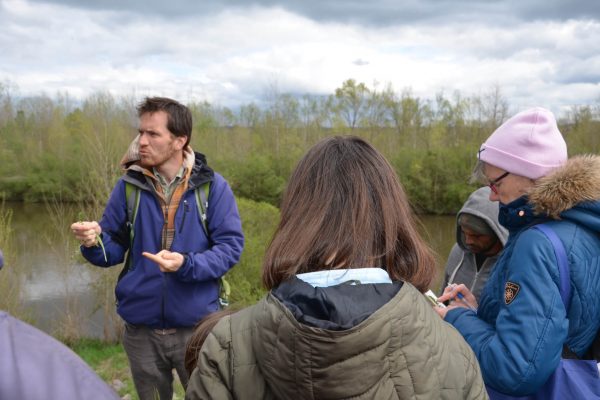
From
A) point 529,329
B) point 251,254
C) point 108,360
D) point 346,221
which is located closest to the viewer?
point 346,221

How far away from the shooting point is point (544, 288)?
5.01 feet

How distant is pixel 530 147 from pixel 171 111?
184 centimetres

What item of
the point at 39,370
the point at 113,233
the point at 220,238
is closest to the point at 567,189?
A: the point at 39,370

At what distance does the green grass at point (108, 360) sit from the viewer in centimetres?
777

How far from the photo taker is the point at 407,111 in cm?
3222

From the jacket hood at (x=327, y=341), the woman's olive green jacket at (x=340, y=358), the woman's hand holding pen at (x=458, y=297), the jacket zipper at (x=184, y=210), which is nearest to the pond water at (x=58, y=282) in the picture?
the jacket zipper at (x=184, y=210)

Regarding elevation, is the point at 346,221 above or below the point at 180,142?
below

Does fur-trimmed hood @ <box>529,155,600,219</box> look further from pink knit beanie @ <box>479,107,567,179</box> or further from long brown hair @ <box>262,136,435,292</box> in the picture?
long brown hair @ <box>262,136,435,292</box>

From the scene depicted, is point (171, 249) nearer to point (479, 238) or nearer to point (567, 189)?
point (479, 238)

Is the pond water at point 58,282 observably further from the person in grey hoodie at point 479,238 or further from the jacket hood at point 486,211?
the jacket hood at point 486,211

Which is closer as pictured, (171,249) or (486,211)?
(486,211)

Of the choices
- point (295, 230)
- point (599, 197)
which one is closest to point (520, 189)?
point (599, 197)

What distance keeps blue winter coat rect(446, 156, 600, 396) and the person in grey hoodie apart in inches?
30.9

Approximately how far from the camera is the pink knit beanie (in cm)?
180
